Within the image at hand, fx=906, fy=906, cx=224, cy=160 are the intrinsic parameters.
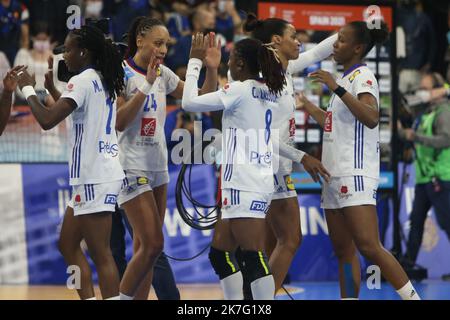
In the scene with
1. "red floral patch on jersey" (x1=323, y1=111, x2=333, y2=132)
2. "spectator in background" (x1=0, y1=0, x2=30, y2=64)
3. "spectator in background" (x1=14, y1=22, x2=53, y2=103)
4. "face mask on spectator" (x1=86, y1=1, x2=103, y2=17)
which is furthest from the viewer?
"face mask on spectator" (x1=86, y1=1, x2=103, y2=17)

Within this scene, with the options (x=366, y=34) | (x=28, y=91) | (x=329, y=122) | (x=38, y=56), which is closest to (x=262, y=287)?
(x=329, y=122)

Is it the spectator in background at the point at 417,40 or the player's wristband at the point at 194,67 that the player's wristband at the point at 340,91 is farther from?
the spectator in background at the point at 417,40

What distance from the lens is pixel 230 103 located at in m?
6.09

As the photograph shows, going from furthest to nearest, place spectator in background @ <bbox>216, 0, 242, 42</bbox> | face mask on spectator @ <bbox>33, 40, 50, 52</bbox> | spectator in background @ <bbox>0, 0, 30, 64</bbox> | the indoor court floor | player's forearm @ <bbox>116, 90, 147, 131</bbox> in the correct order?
spectator in background @ <bbox>216, 0, 242, 42</bbox> < face mask on spectator @ <bbox>33, 40, 50, 52</bbox> < spectator in background @ <bbox>0, 0, 30, 64</bbox> < the indoor court floor < player's forearm @ <bbox>116, 90, 147, 131</bbox>

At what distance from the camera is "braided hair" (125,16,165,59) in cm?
696

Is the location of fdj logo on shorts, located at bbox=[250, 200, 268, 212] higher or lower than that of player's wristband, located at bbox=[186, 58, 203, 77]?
lower

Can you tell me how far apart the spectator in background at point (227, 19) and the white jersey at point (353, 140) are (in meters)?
5.83

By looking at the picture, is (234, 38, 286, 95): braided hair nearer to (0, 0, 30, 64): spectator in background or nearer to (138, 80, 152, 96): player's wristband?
(138, 80, 152, 96): player's wristband

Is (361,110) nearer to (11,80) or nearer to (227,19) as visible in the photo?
(11,80)

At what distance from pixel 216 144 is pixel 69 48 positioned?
1916 millimetres

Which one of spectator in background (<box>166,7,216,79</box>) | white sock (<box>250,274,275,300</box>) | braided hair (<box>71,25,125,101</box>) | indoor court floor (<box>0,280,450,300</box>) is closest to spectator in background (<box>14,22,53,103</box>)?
spectator in background (<box>166,7,216,79</box>)

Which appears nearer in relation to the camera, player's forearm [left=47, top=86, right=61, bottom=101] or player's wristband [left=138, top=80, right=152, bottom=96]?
player's wristband [left=138, top=80, right=152, bottom=96]

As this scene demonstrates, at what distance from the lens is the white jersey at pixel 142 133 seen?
6.86 meters

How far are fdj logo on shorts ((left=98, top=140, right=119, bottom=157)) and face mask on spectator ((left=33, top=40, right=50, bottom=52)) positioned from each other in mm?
5492
